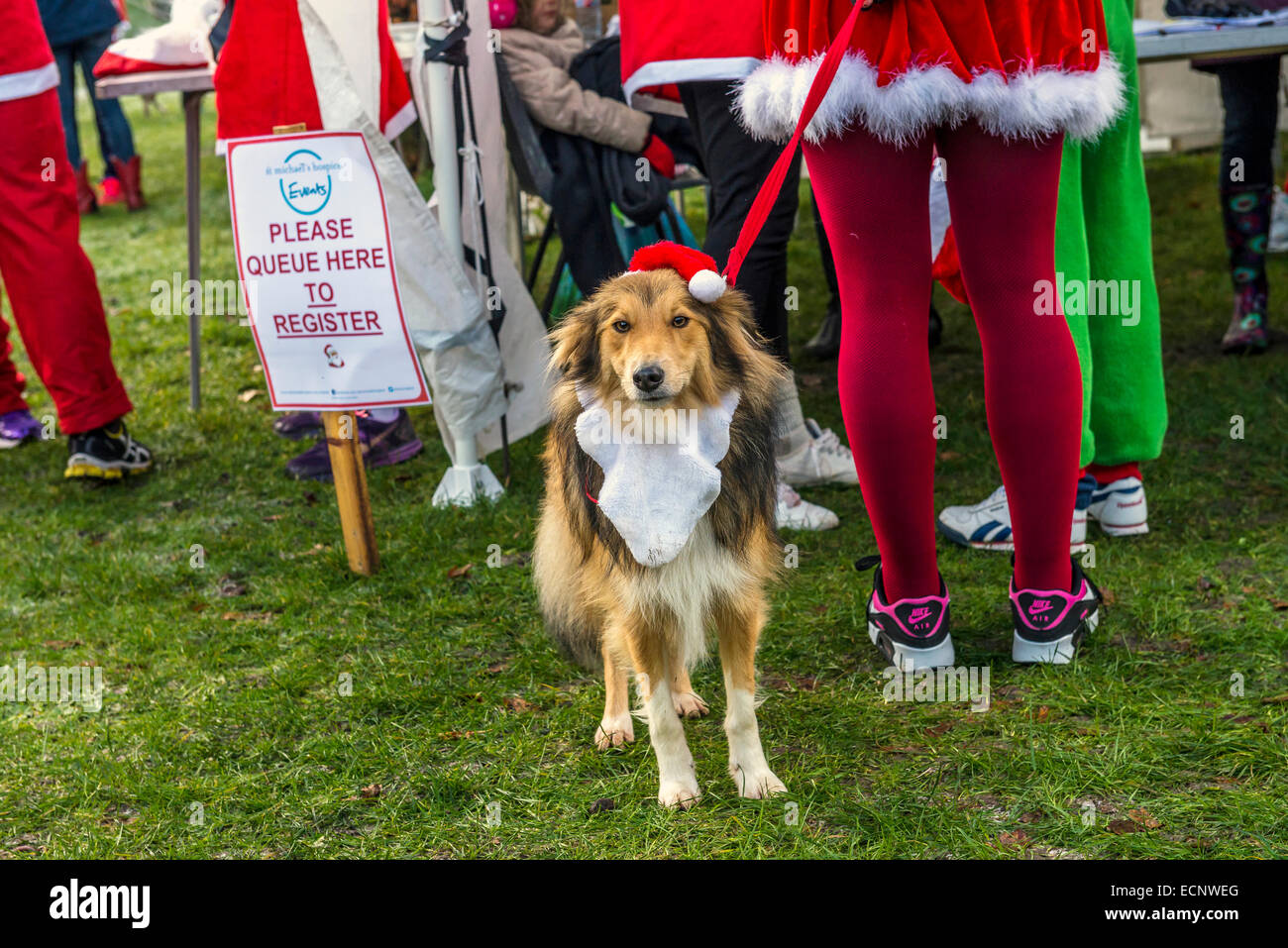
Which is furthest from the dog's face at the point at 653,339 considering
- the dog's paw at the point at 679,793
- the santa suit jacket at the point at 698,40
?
the santa suit jacket at the point at 698,40

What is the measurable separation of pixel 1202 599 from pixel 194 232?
12.9 ft

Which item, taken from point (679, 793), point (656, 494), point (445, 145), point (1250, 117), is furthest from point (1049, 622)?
point (1250, 117)

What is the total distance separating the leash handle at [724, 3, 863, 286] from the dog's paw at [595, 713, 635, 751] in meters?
0.96

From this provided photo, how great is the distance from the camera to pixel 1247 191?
466 cm

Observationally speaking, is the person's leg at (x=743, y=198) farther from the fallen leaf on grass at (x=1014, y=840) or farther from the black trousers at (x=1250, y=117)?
the black trousers at (x=1250, y=117)

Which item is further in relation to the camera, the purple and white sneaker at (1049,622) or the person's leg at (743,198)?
the person's leg at (743,198)

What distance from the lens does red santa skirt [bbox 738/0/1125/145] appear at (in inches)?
85.2

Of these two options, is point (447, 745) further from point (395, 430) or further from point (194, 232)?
point (194, 232)

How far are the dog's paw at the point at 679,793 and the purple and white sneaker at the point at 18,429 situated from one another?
3.68 meters

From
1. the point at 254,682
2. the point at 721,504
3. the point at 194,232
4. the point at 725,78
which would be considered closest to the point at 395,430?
the point at 194,232

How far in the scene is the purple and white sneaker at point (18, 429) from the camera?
4.82 m

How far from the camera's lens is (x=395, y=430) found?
447 cm

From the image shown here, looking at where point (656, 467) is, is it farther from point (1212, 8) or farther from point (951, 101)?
point (1212, 8)

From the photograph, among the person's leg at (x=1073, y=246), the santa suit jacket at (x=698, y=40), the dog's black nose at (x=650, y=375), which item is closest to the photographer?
the dog's black nose at (x=650, y=375)
